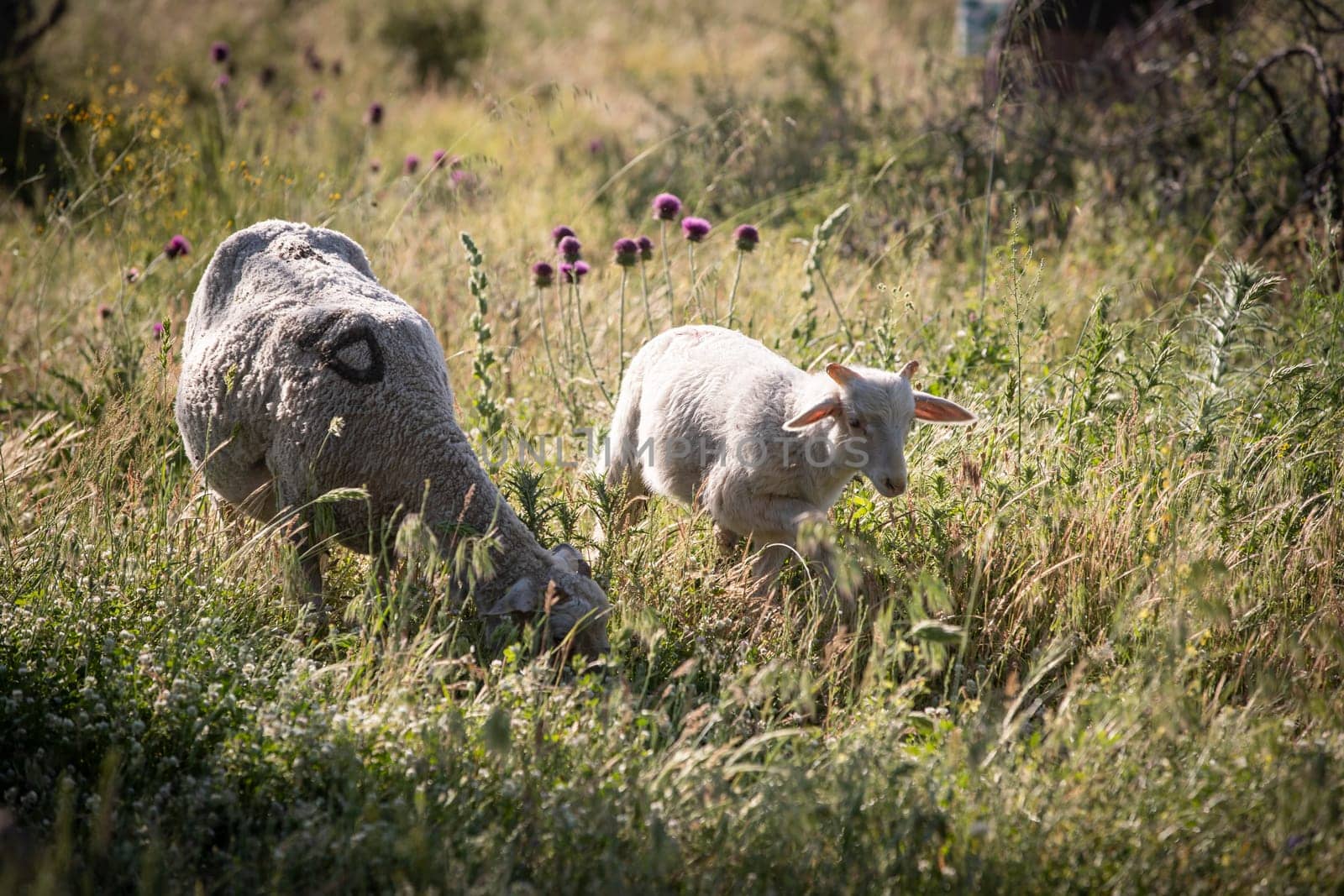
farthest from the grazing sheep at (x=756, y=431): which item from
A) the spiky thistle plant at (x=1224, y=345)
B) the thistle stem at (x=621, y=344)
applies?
the spiky thistle plant at (x=1224, y=345)

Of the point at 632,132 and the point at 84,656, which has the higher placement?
the point at 632,132

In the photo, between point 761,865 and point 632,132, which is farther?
point 632,132

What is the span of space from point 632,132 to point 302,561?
27.0ft

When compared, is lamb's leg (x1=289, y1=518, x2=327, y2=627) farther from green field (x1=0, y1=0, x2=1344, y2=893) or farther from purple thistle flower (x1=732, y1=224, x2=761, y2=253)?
purple thistle flower (x1=732, y1=224, x2=761, y2=253)

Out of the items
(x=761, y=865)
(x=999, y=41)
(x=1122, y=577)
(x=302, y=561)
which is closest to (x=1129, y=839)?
(x=761, y=865)

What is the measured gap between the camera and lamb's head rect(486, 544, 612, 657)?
3627 mm

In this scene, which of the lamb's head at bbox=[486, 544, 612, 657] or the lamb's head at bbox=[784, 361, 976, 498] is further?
the lamb's head at bbox=[784, 361, 976, 498]

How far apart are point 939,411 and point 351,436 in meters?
2.16

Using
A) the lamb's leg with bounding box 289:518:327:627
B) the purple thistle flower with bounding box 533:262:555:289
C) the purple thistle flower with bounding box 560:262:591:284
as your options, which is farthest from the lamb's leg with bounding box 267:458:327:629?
the purple thistle flower with bounding box 560:262:591:284

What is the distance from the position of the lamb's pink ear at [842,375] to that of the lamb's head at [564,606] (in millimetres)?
1094

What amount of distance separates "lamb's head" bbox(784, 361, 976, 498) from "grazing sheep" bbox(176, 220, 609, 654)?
1.03m

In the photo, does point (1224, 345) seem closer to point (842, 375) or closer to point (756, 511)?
point (842, 375)

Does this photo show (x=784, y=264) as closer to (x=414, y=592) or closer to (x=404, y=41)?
(x=414, y=592)

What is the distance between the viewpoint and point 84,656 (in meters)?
3.48
